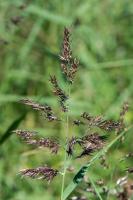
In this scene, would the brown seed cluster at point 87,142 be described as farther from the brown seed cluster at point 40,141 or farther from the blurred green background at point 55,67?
the blurred green background at point 55,67

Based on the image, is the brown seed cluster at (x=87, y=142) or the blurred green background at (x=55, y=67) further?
the blurred green background at (x=55, y=67)

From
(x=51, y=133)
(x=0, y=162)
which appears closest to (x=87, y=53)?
(x=51, y=133)

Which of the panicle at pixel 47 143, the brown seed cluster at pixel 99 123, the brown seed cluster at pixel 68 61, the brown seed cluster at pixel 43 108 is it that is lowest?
the panicle at pixel 47 143

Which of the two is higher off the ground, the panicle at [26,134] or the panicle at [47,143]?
the panicle at [26,134]

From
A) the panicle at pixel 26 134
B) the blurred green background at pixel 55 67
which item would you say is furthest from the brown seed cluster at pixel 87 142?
the blurred green background at pixel 55 67

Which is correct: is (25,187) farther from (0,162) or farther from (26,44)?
(26,44)

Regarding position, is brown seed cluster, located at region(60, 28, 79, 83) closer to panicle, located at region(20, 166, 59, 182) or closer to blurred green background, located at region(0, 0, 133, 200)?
panicle, located at region(20, 166, 59, 182)
